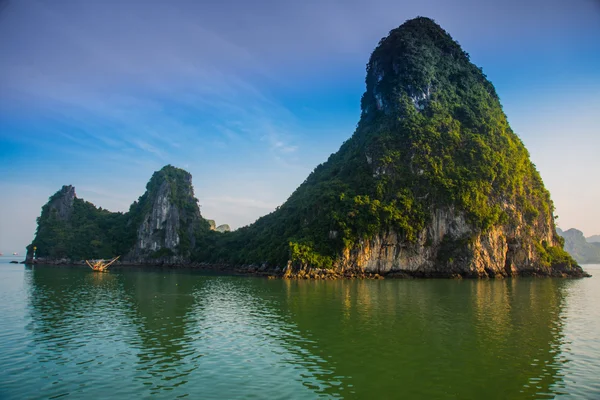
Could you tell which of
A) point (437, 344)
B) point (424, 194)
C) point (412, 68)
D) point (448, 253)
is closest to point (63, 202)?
point (412, 68)

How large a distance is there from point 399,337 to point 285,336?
18.4ft

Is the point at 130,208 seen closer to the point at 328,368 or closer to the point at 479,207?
Answer: the point at 479,207

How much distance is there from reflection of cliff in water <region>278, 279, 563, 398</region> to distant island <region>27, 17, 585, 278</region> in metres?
29.7

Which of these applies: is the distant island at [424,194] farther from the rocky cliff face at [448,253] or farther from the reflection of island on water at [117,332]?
the reflection of island on water at [117,332]

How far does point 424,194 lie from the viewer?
6347cm

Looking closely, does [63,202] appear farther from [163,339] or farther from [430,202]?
[163,339]

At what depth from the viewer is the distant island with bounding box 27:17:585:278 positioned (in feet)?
200

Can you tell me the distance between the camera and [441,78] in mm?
81438

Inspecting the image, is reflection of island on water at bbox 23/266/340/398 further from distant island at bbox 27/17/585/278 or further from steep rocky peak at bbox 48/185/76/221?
steep rocky peak at bbox 48/185/76/221

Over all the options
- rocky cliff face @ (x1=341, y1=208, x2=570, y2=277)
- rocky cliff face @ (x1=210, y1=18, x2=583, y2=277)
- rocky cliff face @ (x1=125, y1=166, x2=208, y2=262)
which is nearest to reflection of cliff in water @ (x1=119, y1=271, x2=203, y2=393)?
rocky cliff face @ (x1=210, y1=18, x2=583, y2=277)

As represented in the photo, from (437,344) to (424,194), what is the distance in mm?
48820

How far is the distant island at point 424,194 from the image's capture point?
6081 cm

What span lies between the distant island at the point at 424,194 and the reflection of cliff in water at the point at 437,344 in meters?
29.7

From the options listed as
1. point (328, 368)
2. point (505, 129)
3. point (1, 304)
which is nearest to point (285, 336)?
point (328, 368)
